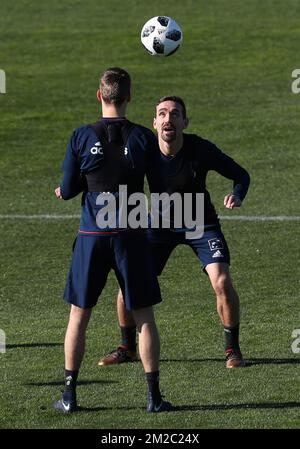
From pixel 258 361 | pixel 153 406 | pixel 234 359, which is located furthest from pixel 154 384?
pixel 258 361

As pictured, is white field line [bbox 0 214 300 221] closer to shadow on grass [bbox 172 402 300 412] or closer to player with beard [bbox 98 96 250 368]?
player with beard [bbox 98 96 250 368]

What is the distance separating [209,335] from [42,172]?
7.93m

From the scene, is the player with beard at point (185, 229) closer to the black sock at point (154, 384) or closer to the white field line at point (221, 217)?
the black sock at point (154, 384)

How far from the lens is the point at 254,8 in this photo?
27859 mm

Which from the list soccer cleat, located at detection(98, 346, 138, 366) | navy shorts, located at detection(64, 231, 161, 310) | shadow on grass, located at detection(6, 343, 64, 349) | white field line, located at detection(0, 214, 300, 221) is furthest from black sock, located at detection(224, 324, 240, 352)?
white field line, located at detection(0, 214, 300, 221)

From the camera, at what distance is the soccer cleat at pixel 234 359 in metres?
10.4

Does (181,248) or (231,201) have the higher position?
(231,201)

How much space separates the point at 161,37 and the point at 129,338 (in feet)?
12.8

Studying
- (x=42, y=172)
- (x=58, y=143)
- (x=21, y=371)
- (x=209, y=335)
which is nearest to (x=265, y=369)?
(x=209, y=335)

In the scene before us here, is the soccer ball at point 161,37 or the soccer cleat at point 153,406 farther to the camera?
the soccer ball at point 161,37

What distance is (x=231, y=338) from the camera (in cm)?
1055

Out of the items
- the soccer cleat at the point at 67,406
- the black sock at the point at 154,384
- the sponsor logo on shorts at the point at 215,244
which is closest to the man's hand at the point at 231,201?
the sponsor logo on shorts at the point at 215,244

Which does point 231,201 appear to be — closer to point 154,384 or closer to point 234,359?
point 234,359

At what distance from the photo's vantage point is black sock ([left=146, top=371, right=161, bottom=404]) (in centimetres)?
907
